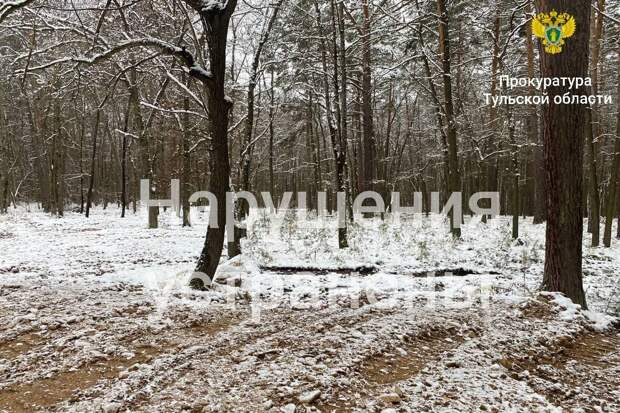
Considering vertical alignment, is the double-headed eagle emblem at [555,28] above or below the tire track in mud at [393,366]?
above

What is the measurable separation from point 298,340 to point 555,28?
5.59 m

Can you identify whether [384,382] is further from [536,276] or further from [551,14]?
[536,276]

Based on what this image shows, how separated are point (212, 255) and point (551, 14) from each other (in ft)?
20.8

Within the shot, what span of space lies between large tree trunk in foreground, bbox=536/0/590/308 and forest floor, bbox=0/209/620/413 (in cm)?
54

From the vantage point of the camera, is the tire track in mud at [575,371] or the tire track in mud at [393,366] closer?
the tire track in mud at [393,366]

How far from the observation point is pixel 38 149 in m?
29.5

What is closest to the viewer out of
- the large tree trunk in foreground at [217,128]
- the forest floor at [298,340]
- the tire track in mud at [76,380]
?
the tire track in mud at [76,380]

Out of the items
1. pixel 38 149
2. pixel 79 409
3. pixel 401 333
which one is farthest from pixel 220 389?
pixel 38 149

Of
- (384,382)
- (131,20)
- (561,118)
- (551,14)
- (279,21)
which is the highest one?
(279,21)

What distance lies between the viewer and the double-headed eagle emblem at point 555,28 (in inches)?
219

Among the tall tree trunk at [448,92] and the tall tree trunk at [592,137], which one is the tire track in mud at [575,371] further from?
→ the tall tree trunk at [592,137]

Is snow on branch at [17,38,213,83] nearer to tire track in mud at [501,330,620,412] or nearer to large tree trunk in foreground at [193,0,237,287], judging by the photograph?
large tree trunk in foreground at [193,0,237,287]

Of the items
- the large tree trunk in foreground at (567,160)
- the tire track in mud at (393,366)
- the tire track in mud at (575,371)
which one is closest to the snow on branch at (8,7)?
the tire track in mud at (393,366)

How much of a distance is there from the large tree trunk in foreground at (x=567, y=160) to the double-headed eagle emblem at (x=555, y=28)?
0.07 meters
